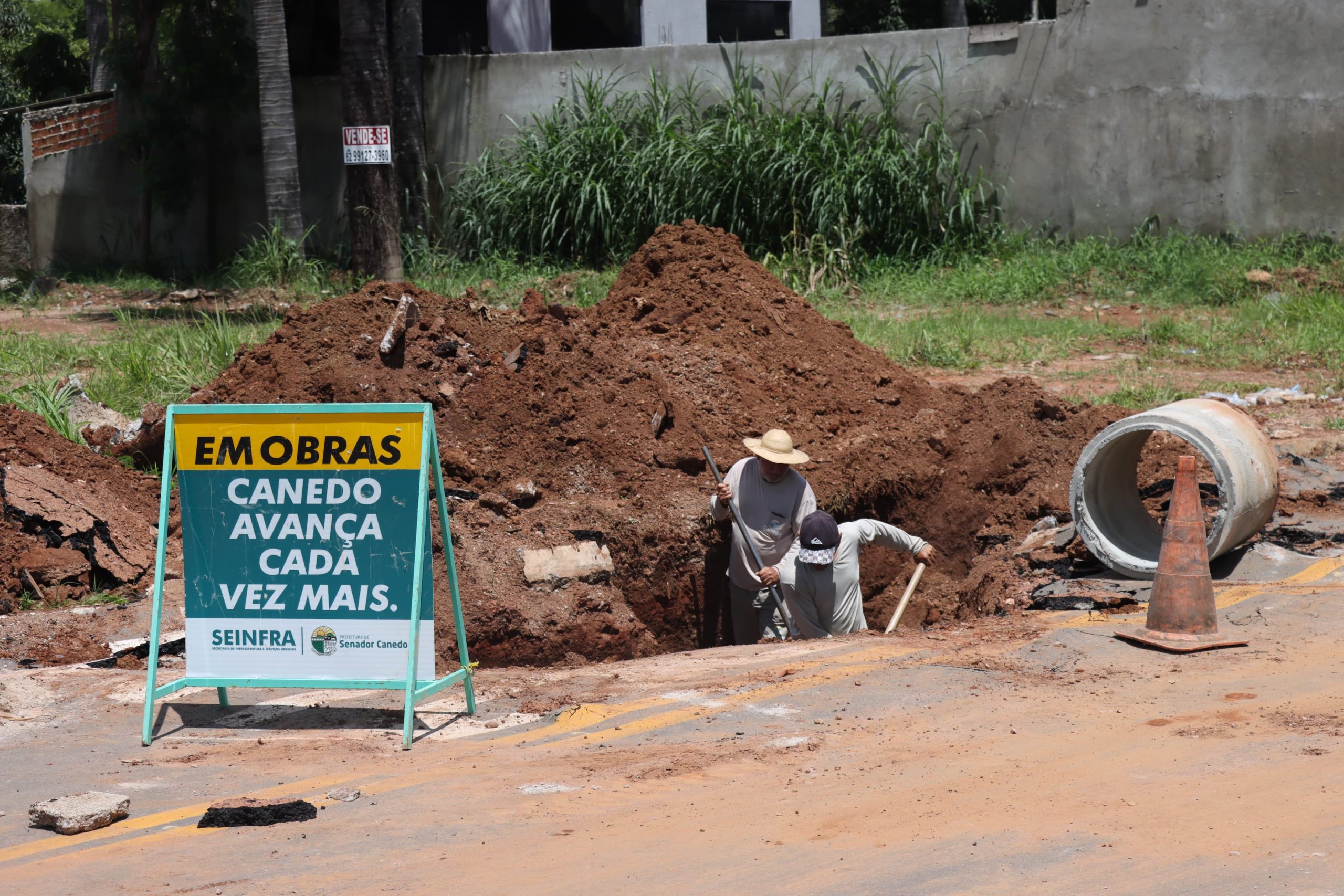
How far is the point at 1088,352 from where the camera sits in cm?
1230

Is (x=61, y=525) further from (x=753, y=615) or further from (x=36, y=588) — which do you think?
(x=753, y=615)

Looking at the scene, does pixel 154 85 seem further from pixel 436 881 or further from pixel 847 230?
pixel 436 881

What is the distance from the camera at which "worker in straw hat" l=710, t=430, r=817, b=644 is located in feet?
26.2

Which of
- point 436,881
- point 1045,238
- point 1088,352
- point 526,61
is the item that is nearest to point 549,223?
point 526,61

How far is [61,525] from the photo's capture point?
7.31 metres

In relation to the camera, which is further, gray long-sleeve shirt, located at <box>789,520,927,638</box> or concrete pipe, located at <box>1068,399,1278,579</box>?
gray long-sleeve shirt, located at <box>789,520,927,638</box>

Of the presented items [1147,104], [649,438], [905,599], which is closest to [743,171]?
[1147,104]

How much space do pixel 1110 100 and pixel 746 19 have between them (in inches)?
274

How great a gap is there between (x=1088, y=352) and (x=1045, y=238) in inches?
140

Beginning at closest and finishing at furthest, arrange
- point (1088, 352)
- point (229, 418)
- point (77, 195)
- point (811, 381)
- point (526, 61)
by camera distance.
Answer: point (229, 418)
point (811, 381)
point (1088, 352)
point (526, 61)
point (77, 195)

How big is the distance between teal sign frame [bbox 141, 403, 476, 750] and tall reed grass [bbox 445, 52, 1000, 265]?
412 inches

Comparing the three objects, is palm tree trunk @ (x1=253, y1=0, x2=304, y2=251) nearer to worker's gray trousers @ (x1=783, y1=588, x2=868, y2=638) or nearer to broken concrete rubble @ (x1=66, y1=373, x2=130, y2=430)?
broken concrete rubble @ (x1=66, y1=373, x2=130, y2=430)

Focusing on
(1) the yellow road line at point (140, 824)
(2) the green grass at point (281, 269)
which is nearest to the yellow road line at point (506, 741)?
(1) the yellow road line at point (140, 824)

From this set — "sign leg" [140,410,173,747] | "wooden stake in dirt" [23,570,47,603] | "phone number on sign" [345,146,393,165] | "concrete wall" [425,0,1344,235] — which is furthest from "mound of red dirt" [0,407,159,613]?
"concrete wall" [425,0,1344,235]
